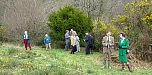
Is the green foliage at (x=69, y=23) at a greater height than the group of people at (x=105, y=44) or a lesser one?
greater

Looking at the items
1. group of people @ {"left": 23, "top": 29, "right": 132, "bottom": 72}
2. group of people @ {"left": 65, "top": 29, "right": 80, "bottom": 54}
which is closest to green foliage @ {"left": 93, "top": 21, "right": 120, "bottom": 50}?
group of people @ {"left": 23, "top": 29, "right": 132, "bottom": 72}

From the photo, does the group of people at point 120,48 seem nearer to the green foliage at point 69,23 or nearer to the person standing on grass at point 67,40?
the person standing on grass at point 67,40

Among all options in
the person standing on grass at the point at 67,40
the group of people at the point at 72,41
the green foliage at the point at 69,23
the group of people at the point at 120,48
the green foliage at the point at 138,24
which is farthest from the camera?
the green foliage at the point at 69,23

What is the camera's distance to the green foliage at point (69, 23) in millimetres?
32875

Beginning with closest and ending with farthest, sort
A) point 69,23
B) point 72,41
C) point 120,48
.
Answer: point 120,48 → point 72,41 → point 69,23

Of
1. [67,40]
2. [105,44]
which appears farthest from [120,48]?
[67,40]

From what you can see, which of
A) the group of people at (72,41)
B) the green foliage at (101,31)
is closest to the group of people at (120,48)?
the group of people at (72,41)

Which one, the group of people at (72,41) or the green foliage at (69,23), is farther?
the green foliage at (69,23)

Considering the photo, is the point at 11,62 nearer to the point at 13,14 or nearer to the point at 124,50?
the point at 124,50

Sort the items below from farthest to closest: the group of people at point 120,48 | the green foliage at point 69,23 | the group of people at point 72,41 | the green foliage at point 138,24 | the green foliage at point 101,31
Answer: the green foliage at point 69,23
the green foliage at point 101,31
the group of people at point 72,41
the green foliage at point 138,24
the group of people at point 120,48

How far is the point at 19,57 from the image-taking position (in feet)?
73.3

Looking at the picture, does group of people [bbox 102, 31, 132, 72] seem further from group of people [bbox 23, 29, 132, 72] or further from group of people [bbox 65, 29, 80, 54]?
group of people [bbox 65, 29, 80, 54]

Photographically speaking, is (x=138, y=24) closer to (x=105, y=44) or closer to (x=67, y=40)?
(x=67, y=40)

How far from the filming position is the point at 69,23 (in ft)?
109
